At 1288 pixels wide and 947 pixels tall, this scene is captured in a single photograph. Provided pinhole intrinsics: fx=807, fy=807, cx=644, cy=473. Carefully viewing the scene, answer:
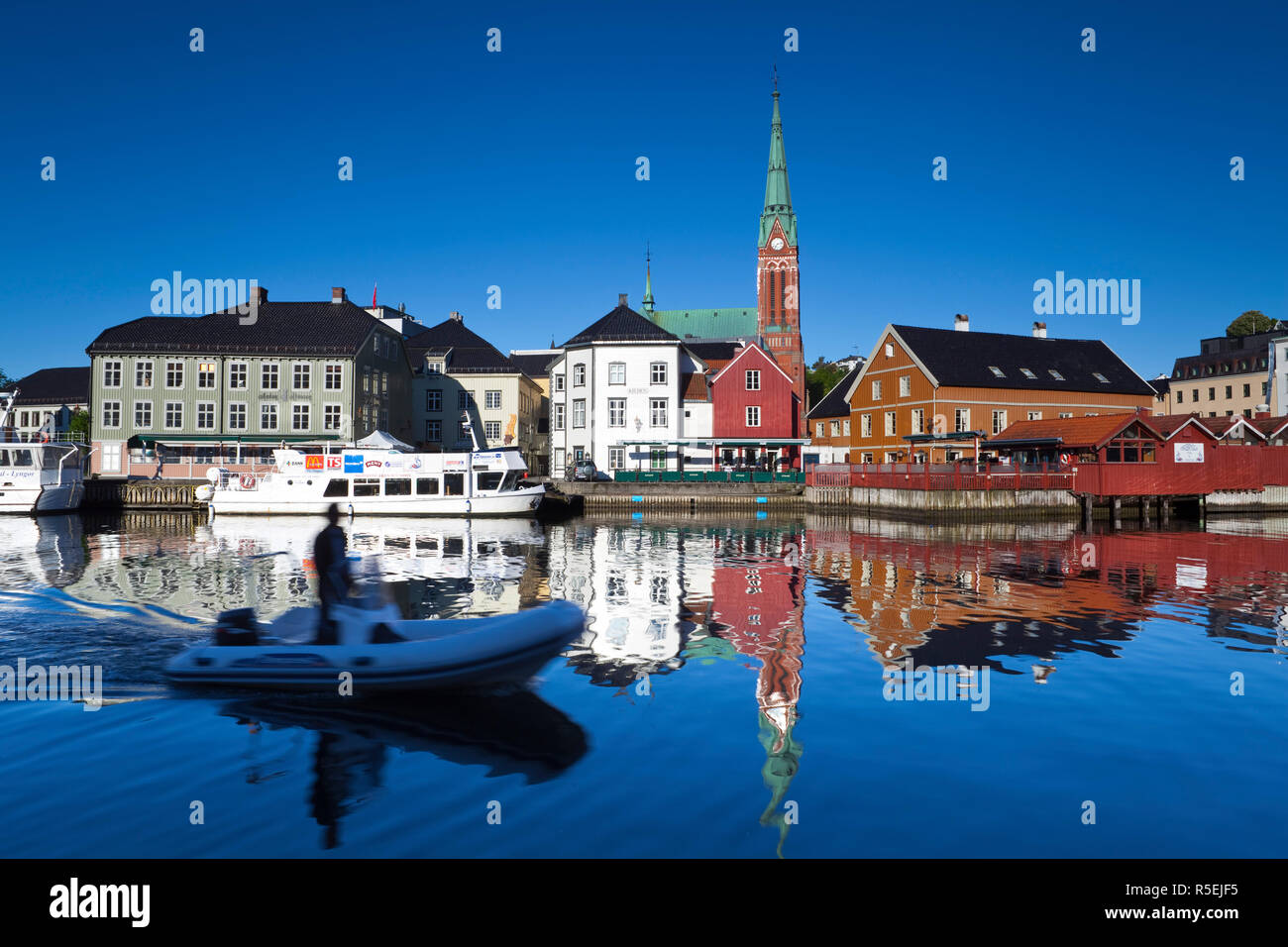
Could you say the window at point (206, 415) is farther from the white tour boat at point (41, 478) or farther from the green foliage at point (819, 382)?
the green foliage at point (819, 382)

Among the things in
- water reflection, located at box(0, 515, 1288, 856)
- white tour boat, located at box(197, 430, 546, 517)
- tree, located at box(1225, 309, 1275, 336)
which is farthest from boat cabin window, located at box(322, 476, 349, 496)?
tree, located at box(1225, 309, 1275, 336)

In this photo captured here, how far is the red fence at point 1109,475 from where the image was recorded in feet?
139

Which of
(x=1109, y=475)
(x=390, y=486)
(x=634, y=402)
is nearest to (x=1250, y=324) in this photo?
(x=1109, y=475)

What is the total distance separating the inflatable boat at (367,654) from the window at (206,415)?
4763cm

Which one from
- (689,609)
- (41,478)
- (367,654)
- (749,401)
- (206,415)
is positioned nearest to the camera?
(367,654)

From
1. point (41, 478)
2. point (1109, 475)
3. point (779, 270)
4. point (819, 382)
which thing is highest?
point (779, 270)

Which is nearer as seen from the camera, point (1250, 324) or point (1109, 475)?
point (1109, 475)

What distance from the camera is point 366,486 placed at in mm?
43188

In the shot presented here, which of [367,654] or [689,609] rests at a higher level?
[367,654]

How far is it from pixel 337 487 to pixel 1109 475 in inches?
1623

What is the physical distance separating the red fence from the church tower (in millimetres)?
49142

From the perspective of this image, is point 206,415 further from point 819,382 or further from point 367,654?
point 819,382

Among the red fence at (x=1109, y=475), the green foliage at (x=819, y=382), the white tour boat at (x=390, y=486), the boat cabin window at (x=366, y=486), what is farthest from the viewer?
the green foliage at (x=819, y=382)

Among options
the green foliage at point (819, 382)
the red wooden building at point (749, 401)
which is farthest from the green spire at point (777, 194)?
the red wooden building at point (749, 401)
